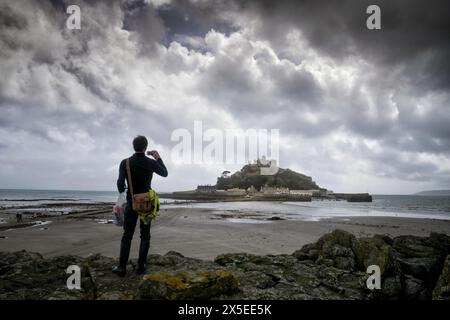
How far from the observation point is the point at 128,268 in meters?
5.69

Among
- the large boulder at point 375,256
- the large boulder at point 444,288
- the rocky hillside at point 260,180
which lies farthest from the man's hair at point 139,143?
the rocky hillside at point 260,180

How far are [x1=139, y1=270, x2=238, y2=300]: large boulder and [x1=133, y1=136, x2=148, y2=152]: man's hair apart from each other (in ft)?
7.95

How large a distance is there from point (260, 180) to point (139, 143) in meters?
141

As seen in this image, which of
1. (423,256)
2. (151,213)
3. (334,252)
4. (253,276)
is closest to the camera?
(151,213)

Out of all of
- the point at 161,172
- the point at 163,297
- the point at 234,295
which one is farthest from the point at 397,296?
the point at 161,172

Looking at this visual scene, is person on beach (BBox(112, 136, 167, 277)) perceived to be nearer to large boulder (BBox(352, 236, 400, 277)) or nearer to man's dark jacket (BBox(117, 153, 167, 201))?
man's dark jacket (BBox(117, 153, 167, 201))

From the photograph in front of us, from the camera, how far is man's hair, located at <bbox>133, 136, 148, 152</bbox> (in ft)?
17.1

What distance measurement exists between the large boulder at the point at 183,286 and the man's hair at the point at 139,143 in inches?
95.4

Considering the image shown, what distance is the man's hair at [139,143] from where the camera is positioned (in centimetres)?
521

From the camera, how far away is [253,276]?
5383 millimetres

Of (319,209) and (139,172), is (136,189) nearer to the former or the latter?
(139,172)

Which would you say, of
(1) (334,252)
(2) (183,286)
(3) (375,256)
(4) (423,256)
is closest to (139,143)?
(2) (183,286)

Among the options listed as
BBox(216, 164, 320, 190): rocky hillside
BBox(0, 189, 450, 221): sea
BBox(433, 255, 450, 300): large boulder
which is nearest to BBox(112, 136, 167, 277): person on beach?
BBox(433, 255, 450, 300): large boulder
